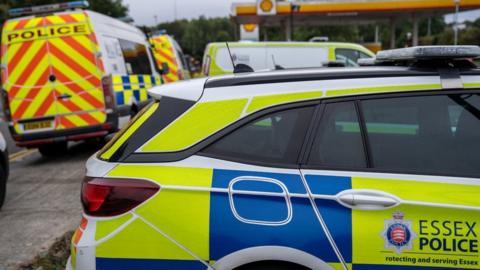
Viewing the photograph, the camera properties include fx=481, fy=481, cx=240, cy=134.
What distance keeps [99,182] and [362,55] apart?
9871mm

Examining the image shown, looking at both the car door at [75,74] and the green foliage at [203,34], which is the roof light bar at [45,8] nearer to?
the car door at [75,74]

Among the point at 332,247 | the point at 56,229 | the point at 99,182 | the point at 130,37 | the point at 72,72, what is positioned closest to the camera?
the point at 332,247

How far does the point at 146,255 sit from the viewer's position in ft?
7.07

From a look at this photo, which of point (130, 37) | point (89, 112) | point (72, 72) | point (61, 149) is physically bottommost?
point (61, 149)

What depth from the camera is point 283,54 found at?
11.4 m

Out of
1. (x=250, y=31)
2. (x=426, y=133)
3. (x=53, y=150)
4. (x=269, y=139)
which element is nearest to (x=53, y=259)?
(x=269, y=139)

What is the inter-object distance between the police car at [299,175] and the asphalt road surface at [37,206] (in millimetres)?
2240

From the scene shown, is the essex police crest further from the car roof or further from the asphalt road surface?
the asphalt road surface

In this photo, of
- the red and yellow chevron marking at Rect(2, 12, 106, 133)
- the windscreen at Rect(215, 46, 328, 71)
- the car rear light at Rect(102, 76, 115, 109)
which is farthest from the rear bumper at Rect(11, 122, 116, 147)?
the windscreen at Rect(215, 46, 328, 71)

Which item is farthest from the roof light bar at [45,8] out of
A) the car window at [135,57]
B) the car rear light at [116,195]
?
the car rear light at [116,195]

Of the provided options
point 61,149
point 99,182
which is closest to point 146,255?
point 99,182

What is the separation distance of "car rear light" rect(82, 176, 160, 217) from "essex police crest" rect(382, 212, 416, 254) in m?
1.03

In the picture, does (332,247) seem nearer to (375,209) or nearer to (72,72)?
(375,209)

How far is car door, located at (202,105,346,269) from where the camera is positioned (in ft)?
6.80
